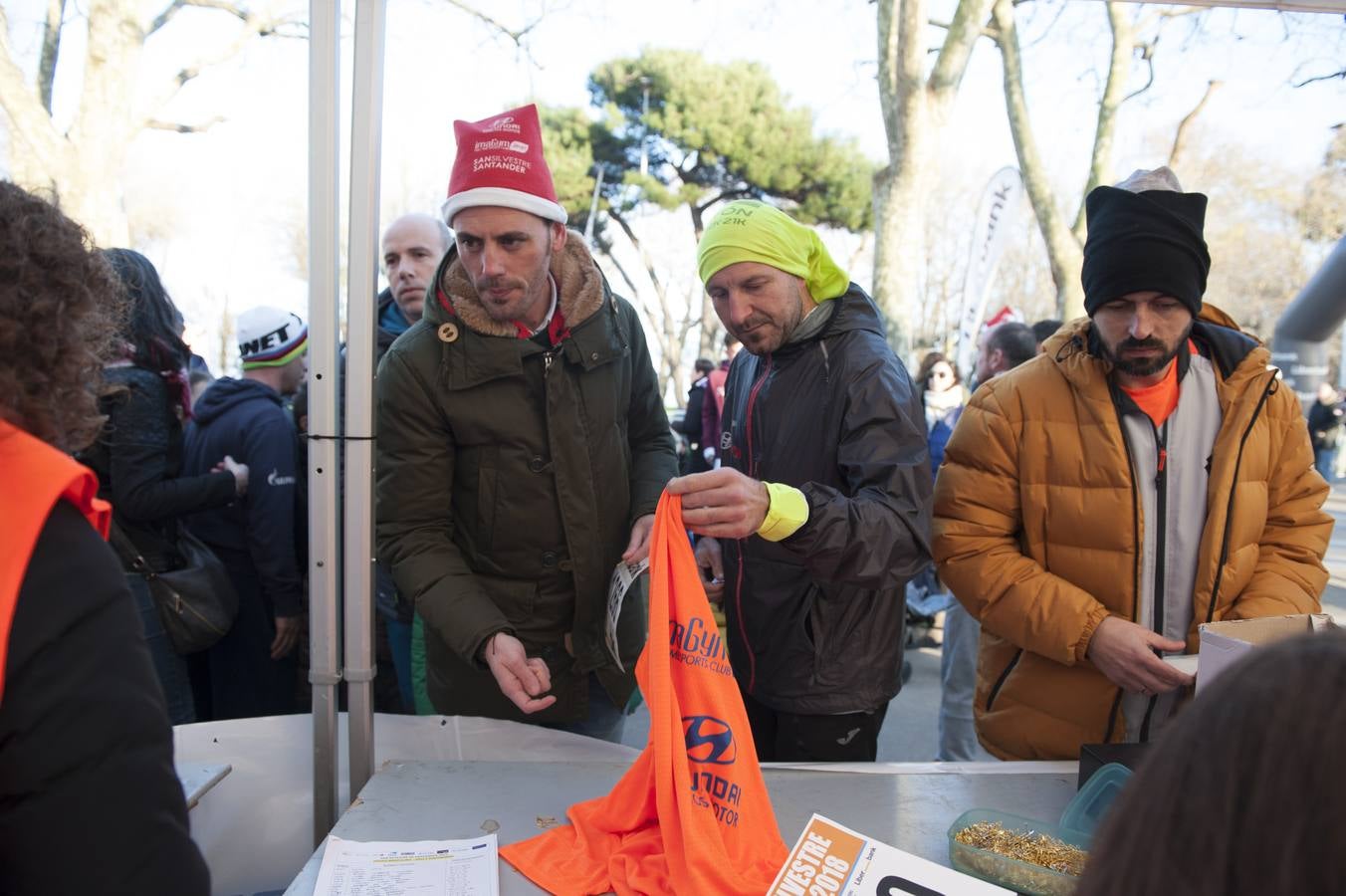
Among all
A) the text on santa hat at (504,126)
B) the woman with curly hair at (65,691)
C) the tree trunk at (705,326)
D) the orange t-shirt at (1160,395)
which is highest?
the tree trunk at (705,326)

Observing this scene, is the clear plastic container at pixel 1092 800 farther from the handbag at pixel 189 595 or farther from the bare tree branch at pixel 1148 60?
the bare tree branch at pixel 1148 60

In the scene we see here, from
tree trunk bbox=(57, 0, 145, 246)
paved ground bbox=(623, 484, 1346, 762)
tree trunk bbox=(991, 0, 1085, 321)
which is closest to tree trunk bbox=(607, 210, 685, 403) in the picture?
tree trunk bbox=(991, 0, 1085, 321)

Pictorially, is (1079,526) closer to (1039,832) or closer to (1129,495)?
(1129,495)

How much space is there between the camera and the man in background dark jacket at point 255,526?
2.59m

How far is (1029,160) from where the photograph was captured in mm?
11898

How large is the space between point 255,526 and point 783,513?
6.05ft

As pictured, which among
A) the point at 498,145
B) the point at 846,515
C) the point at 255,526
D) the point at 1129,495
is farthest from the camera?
the point at 255,526

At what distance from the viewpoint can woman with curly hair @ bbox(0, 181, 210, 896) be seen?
25.9 inches

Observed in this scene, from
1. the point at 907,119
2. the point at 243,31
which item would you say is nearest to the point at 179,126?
the point at 243,31

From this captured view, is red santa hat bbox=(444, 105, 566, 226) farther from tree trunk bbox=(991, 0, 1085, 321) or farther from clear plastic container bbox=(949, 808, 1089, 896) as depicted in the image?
tree trunk bbox=(991, 0, 1085, 321)

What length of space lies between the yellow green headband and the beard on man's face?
57cm

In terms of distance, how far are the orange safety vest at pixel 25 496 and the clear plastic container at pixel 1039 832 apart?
1234mm

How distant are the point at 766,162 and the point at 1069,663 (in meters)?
20.1

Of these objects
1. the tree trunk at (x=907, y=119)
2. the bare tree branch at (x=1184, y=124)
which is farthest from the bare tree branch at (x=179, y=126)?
the bare tree branch at (x=1184, y=124)
